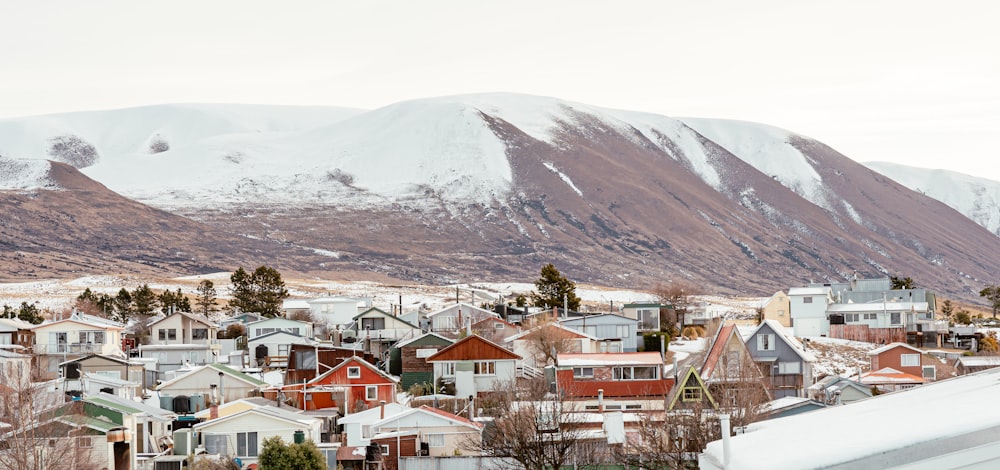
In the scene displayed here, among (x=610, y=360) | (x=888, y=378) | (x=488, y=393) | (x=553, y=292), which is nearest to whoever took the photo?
(x=610, y=360)

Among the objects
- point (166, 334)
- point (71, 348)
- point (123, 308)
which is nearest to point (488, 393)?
point (71, 348)

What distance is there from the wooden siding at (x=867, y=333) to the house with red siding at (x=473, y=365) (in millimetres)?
33410

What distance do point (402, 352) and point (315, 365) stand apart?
3.86 meters

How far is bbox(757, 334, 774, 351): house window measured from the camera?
60531mm

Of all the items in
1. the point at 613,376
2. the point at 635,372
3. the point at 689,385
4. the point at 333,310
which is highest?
the point at 333,310

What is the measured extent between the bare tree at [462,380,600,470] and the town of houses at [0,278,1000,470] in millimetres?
88

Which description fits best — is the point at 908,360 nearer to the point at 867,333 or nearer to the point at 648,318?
the point at 867,333

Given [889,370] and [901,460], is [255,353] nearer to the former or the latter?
[889,370]

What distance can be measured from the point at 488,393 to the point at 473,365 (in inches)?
94.0

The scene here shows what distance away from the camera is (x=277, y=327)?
81438 millimetres

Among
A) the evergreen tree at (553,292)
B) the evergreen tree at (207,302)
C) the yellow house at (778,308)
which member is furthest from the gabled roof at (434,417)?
the evergreen tree at (207,302)

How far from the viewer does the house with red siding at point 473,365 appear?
55.1m

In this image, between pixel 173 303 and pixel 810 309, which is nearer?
pixel 810 309

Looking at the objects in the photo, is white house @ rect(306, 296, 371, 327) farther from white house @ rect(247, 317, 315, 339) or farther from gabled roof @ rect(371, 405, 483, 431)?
gabled roof @ rect(371, 405, 483, 431)
